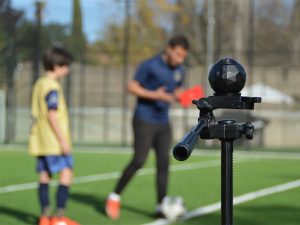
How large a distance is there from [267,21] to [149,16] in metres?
3.86

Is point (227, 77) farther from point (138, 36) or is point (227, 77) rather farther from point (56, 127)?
point (138, 36)

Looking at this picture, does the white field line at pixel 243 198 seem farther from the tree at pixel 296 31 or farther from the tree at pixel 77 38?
the tree at pixel 296 31

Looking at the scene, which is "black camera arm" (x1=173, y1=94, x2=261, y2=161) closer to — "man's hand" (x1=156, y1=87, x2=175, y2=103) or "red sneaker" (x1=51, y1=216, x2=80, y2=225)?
"red sneaker" (x1=51, y1=216, x2=80, y2=225)

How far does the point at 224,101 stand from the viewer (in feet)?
8.07

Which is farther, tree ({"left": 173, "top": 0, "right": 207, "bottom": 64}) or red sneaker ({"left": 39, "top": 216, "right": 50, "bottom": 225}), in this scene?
tree ({"left": 173, "top": 0, "right": 207, "bottom": 64})

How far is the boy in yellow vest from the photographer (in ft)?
21.2

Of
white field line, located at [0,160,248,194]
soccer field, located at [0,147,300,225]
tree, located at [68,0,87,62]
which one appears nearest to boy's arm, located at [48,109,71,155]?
soccer field, located at [0,147,300,225]

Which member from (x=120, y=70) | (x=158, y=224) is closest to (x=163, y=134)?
(x=158, y=224)

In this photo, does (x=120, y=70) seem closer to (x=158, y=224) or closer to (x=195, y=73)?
(x=195, y=73)

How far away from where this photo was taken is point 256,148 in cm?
2102

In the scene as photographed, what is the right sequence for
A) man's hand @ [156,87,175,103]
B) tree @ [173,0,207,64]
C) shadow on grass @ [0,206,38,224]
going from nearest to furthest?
shadow on grass @ [0,206,38,224], man's hand @ [156,87,175,103], tree @ [173,0,207,64]

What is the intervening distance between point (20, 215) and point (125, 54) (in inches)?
593

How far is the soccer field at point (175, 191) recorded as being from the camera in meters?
7.07

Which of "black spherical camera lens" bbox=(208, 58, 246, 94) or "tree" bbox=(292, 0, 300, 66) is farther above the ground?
"tree" bbox=(292, 0, 300, 66)
